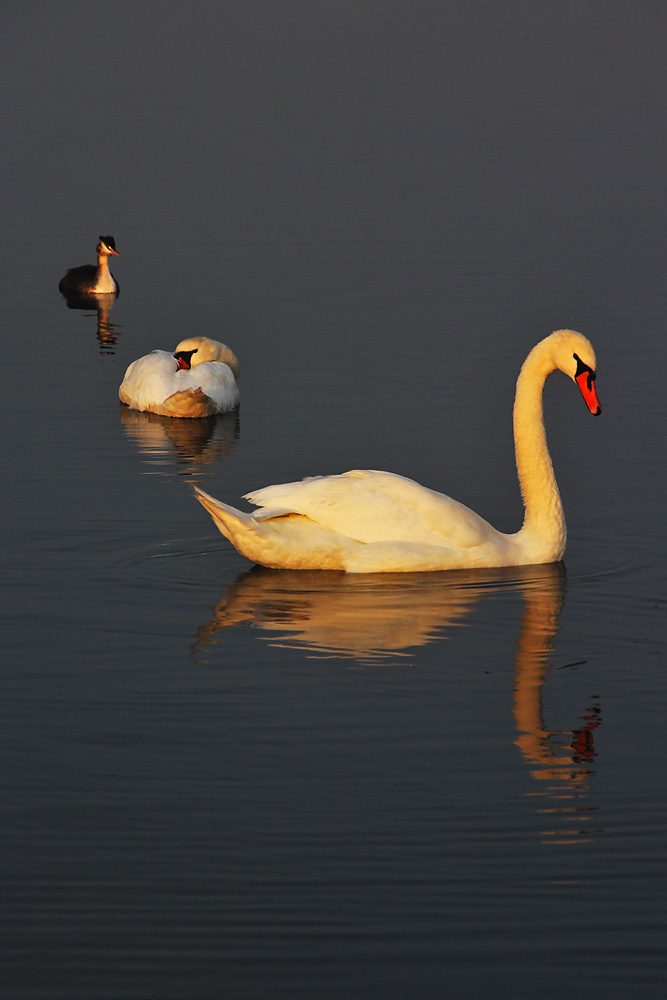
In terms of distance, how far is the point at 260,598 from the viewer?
1082 cm

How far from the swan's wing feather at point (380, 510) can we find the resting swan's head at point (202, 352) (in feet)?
23.1

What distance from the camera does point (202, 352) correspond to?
1817cm

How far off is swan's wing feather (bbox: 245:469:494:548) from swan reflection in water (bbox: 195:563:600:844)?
28 centimetres

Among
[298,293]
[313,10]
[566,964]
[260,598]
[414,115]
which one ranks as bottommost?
[566,964]

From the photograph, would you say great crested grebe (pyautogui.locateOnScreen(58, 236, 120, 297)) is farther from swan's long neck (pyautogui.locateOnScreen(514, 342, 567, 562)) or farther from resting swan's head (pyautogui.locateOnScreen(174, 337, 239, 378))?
swan's long neck (pyautogui.locateOnScreen(514, 342, 567, 562))

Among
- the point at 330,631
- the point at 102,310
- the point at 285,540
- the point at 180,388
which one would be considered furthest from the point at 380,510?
the point at 102,310

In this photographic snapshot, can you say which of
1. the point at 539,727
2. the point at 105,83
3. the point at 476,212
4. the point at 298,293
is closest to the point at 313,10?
the point at 105,83

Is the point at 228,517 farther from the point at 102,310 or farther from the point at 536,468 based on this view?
the point at 102,310

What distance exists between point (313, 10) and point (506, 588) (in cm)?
7329

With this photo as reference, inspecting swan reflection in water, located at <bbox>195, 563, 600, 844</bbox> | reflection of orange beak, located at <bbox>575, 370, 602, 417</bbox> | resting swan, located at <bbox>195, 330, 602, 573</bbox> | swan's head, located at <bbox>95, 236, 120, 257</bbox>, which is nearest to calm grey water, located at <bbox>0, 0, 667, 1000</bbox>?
swan reflection in water, located at <bbox>195, 563, 600, 844</bbox>

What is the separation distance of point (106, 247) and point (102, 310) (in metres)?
2.44

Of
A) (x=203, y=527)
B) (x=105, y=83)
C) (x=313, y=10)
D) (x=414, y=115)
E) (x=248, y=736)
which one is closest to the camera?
(x=248, y=736)

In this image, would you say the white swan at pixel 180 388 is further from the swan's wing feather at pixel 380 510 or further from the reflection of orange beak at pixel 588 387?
the swan's wing feather at pixel 380 510

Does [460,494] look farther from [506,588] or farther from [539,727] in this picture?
[539,727]
